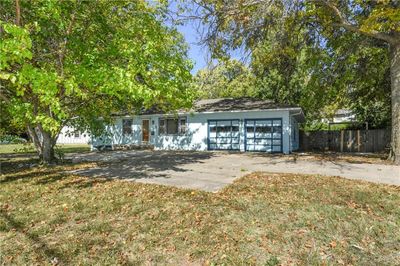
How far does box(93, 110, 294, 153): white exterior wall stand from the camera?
18.1 metres

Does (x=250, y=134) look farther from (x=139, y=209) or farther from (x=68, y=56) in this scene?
(x=139, y=209)

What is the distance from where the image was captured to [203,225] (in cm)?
502

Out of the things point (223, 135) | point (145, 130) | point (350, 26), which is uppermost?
point (350, 26)

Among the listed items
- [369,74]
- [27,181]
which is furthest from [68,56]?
[369,74]

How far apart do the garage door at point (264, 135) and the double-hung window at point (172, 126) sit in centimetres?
524

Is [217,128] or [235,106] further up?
[235,106]

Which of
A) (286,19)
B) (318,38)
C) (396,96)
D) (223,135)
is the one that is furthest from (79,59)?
(396,96)

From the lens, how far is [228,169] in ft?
36.2

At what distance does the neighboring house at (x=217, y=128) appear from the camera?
1841 cm

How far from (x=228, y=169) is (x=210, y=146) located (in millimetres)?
9720

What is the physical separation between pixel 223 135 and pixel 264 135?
3038mm

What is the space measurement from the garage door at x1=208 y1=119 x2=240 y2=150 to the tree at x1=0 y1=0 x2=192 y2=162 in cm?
857

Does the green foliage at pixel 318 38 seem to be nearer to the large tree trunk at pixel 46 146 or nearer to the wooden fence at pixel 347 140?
the wooden fence at pixel 347 140

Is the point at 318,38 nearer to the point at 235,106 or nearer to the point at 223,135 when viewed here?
the point at 235,106
